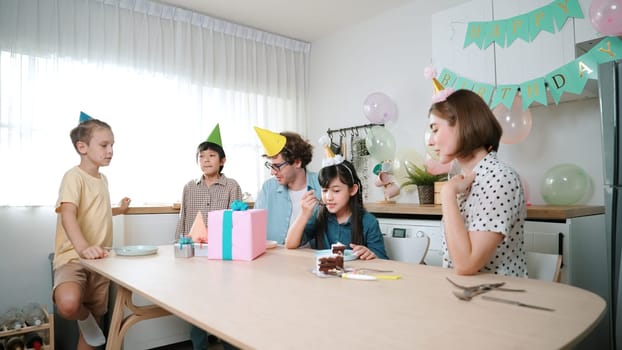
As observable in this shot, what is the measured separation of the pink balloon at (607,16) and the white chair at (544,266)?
54.8 inches

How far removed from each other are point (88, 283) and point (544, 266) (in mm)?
2058

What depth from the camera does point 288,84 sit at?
4652 millimetres

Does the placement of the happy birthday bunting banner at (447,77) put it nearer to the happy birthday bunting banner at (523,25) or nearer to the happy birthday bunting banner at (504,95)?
the happy birthday bunting banner at (523,25)

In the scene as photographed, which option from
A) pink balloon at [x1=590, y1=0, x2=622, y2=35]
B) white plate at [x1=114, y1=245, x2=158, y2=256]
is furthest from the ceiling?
white plate at [x1=114, y1=245, x2=158, y2=256]

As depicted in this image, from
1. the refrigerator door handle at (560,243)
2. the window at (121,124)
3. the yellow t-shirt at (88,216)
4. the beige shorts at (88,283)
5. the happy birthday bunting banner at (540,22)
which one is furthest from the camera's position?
the window at (121,124)

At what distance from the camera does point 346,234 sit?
1916mm

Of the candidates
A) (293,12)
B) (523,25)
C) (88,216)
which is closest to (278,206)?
(88,216)

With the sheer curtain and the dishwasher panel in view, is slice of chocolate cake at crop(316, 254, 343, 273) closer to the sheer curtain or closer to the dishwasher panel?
the dishwasher panel

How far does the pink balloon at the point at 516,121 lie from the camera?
2.66 meters

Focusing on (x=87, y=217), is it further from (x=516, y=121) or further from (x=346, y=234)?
(x=516, y=121)

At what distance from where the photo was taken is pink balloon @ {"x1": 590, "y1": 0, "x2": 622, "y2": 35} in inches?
82.5

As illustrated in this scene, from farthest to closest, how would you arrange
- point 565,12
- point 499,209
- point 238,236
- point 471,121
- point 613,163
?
point 565,12 → point 613,163 → point 238,236 → point 471,121 → point 499,209

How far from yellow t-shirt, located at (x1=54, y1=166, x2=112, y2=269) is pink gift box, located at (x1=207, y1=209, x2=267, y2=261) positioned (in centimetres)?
86

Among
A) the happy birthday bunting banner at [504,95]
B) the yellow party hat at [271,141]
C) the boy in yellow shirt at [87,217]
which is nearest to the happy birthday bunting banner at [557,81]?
the happy birthday bunting banner at [504,95]
